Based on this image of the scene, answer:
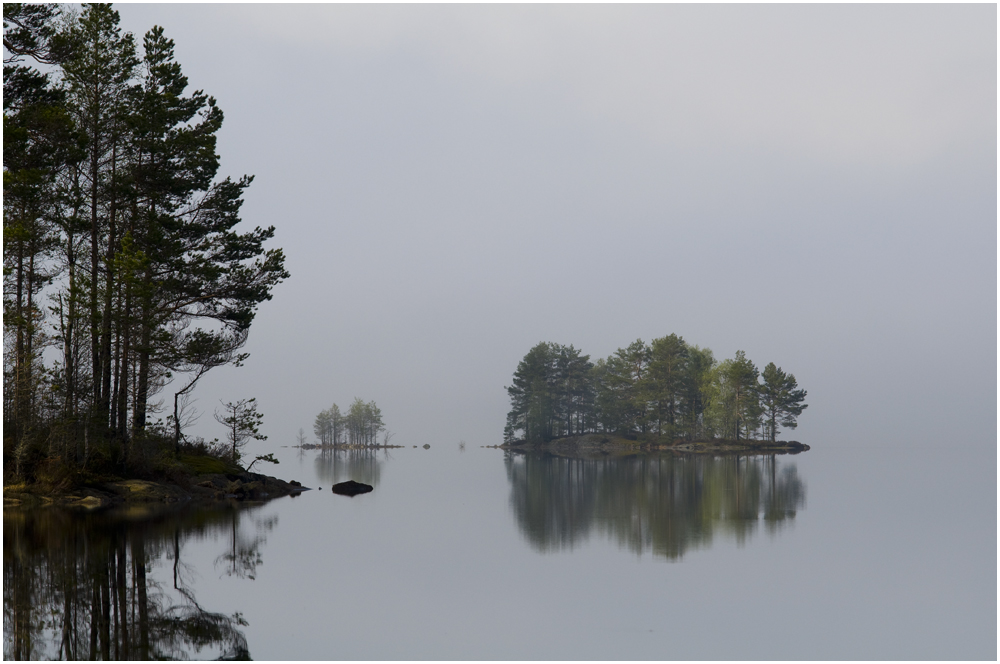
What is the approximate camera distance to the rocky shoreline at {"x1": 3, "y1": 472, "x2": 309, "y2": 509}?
781 inches

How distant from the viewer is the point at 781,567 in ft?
37.7

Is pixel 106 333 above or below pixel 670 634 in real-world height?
above

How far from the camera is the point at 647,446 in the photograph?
78.8 metres

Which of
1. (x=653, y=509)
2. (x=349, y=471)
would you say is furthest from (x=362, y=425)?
(x=653, y=509)

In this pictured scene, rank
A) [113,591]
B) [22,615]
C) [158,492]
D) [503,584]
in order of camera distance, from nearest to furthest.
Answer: [22,615] < [113,591] < [503,584] < [158,492]

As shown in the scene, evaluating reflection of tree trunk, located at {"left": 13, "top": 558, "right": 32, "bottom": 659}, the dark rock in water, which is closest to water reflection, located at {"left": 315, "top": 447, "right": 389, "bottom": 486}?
the dark rock in water

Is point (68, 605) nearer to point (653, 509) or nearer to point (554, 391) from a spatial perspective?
point (653, 509)

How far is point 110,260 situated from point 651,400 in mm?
64313

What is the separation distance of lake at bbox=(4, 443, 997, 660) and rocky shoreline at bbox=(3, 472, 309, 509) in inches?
75.2

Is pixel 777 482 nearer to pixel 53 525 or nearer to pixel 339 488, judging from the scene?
pixel 339 488

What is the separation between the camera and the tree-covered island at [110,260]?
19469 mm

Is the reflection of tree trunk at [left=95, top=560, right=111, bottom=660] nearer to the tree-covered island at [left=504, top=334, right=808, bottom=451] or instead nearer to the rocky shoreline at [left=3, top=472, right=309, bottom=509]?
the rocky shoreline at [left=3, top=472, right=309, bottom=509]

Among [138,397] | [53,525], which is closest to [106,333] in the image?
[138,397]

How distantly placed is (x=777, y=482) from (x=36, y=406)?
→ 2661 centimetres
